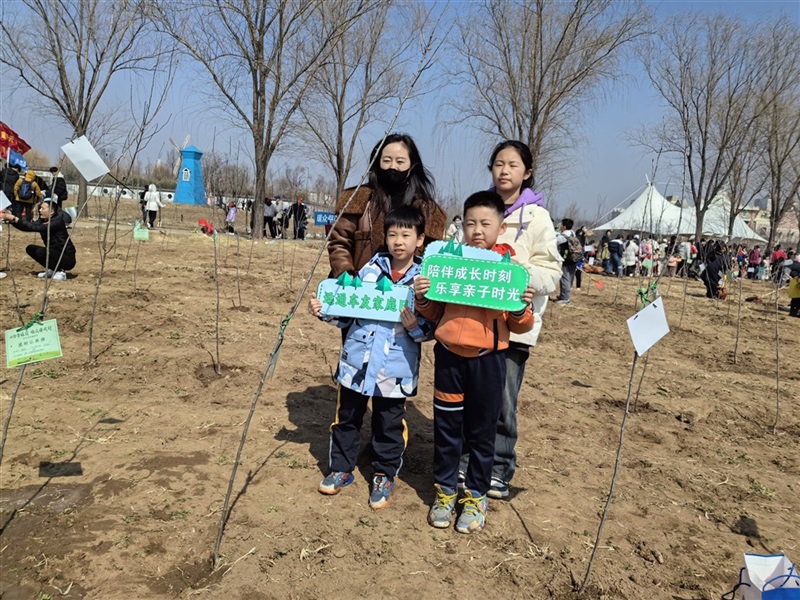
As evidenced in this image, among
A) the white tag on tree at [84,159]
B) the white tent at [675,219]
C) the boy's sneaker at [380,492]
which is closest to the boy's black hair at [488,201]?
the boy's sneaker at [380,492]

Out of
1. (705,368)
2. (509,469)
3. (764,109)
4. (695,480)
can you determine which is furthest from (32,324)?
(764,109)

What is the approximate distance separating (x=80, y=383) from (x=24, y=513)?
1.63 metres

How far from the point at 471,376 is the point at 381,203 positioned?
94 cm

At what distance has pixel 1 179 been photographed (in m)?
9.60

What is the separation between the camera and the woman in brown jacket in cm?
258

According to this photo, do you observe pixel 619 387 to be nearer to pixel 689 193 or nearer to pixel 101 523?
pixel 101 523

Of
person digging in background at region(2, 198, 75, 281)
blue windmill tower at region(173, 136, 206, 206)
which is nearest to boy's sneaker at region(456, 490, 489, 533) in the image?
person digging in background at region(2, 198, 75, 281)

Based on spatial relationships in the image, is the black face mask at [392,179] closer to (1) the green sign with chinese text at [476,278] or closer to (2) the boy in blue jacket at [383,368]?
(2) the boy in blue jacket at [383,368]

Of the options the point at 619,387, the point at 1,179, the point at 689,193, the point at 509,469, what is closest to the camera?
the point at 509,469

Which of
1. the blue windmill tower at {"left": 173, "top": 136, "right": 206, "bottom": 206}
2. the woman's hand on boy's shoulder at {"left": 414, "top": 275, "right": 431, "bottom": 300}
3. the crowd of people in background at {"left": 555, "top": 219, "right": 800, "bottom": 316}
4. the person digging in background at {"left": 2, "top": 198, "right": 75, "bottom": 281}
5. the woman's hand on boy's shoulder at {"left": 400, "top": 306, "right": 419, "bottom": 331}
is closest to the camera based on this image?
the woman's hand on boy's shoulder at {"left": 414, "top": 275, "right": 431, "bottom": 300}

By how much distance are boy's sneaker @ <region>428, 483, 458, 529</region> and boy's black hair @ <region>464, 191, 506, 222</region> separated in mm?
1187

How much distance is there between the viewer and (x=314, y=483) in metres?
2.69

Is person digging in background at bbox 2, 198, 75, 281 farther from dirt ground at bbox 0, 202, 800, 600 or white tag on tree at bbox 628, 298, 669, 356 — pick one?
white tag on tree at bbox 628, 298, 669, 356

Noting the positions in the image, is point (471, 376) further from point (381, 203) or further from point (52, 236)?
point (52, 236)
